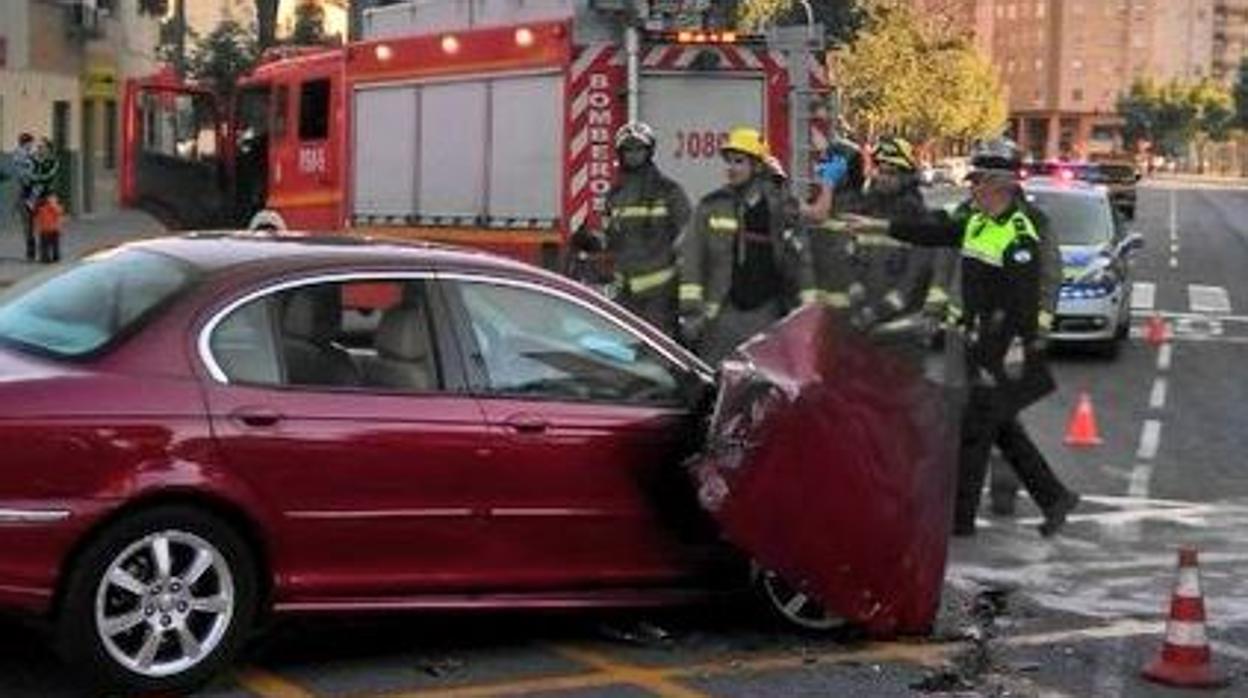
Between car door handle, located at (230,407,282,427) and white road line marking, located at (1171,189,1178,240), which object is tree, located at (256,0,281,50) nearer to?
white road line marking, located at (1171,189,1178,240)

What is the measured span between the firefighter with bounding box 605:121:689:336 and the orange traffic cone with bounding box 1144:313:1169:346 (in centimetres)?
1019

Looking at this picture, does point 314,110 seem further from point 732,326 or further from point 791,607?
point 791,607

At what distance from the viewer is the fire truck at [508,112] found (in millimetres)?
14922

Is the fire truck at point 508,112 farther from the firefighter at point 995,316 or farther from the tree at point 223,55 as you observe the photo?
the tree at point 223,55

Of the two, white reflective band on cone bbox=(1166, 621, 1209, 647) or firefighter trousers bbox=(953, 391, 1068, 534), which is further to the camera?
firefighter trousers bbox=(953, 391, 1068, 534)

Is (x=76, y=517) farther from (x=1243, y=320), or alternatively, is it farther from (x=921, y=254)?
(x=1243, y=320)

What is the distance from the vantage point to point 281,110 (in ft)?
63.9

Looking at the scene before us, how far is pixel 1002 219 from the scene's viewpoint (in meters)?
9.67

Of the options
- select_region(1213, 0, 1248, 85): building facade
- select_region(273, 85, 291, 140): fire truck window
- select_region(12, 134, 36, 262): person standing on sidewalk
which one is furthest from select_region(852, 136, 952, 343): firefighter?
select_region(1213, 0, 1248, 85): building facade

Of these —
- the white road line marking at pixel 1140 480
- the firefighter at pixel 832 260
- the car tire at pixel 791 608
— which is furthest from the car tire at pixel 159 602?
the white road line marking at pixel 1140 480

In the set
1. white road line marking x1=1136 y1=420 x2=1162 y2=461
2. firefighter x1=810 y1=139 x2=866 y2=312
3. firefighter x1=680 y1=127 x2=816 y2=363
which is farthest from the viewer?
white road line marking x1=1136 y1=420 x2=1162 y2=461

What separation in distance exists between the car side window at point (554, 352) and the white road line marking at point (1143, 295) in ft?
56.3

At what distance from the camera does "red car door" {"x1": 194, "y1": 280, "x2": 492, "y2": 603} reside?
6.30 metres

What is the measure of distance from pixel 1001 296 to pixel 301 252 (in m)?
4.10
